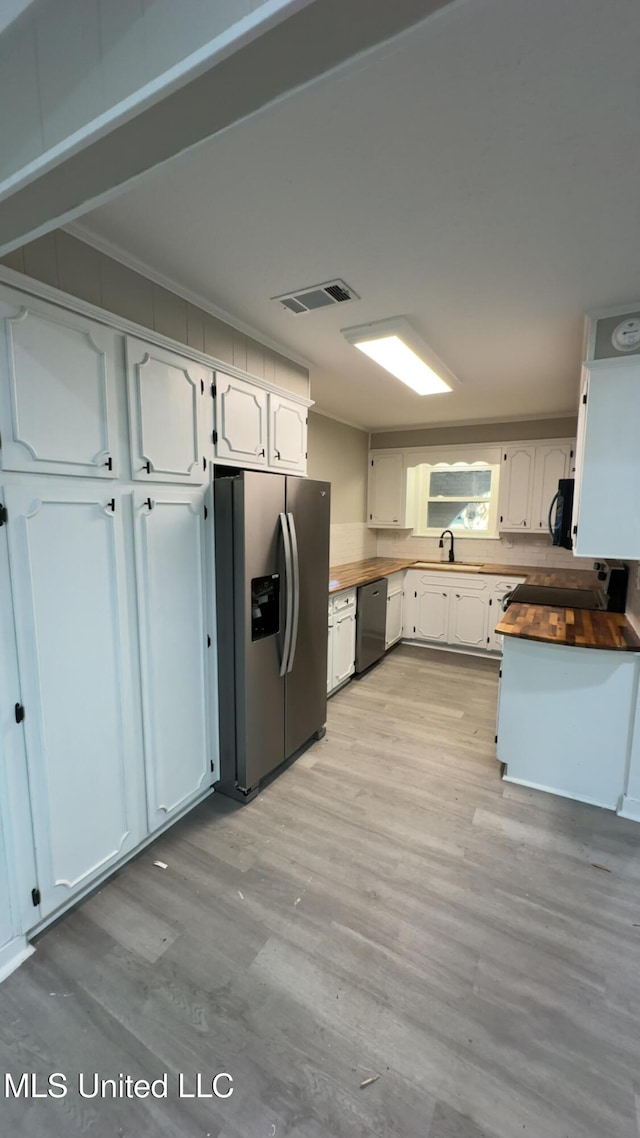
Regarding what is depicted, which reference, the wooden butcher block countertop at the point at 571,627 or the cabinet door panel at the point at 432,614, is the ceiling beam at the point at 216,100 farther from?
the cabinet door panel at the point at 432,614

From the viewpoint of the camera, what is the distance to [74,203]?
0.91m

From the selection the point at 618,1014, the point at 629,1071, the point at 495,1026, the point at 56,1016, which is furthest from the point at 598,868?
the point at 56,1016

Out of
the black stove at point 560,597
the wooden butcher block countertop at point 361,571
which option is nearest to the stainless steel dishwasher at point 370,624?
the wooden butcher block countertop at point 361,571

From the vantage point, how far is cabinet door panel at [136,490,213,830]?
196 centimetres

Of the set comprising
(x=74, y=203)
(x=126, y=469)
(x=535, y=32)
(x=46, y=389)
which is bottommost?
A: (x=126, y=469)

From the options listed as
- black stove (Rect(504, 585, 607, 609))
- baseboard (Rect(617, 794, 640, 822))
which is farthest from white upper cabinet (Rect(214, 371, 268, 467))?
baseboard (Rect(617, 794, 640, 822))

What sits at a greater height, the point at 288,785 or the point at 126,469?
the point at 126,469

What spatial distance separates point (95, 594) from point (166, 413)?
0.85 metres

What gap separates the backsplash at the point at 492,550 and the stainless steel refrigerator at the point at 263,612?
111 inches

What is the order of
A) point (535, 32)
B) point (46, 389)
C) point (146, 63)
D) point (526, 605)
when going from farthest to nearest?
point (526, 605) → point (46, 389) → point (535, 32) → point (146, 63)

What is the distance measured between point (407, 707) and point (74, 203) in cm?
344

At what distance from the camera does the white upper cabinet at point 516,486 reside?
14.9 feet

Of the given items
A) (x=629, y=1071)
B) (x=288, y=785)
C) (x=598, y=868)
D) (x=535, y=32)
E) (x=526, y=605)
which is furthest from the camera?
(x=526, y=605)

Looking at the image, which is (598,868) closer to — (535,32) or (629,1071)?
(629,1071)
